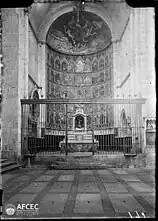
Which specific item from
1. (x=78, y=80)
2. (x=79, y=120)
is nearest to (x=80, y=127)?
(x=79, y=120)

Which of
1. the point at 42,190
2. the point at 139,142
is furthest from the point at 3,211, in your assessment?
the point at 139,142

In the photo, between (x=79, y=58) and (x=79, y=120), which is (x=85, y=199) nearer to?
(x=79, y=120)

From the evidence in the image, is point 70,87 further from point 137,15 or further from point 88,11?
point 137,15

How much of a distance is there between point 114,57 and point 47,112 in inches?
253

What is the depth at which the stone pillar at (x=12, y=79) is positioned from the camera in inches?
344

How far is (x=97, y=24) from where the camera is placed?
16.7 metres

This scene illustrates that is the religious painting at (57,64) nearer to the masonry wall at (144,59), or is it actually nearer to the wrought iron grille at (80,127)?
the wrought iron grille at (80,127)

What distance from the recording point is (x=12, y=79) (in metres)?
9.18

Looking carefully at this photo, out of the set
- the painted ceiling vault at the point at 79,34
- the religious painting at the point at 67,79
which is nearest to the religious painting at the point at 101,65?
the painted ceiling vault at the point at 79,34

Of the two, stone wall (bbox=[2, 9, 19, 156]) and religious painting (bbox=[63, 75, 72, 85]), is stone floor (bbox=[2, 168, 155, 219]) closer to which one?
stone wall (bbox=[2, 9, 19, 156])

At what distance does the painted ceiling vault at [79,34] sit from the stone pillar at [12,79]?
7210 mm

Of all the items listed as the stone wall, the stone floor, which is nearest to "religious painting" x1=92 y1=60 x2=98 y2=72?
the stone wall

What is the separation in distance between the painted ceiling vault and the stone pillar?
23.7 ft

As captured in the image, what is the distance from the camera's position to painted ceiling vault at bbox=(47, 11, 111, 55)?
53.7ft
